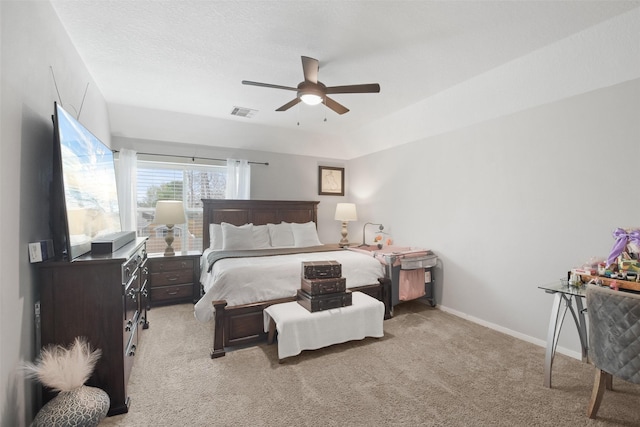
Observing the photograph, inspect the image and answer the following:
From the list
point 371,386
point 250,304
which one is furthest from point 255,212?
point 371,386

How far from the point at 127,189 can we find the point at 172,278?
1.43 meters

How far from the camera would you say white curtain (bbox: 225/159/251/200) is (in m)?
4.73

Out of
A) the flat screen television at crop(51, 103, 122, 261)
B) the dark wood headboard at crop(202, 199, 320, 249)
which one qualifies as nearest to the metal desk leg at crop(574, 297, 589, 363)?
the flat screen television at crop(51, 103, 122, 261)

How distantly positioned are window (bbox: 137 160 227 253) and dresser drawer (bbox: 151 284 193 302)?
2.68 ft

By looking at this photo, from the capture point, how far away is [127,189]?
4109 millimetres

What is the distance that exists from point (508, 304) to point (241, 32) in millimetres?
3618

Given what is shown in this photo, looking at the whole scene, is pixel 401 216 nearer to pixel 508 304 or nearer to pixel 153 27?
pixel 508 304

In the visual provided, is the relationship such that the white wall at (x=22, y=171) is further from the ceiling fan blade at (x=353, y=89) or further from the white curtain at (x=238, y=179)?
the white curtain at (x=238, y=179)

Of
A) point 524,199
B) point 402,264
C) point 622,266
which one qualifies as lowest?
point 402,264

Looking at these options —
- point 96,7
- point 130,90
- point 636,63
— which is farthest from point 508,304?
point 130,90

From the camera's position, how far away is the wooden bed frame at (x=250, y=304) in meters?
2.64

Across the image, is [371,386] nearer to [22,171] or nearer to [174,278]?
[22,171]

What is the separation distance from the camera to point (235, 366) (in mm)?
2428

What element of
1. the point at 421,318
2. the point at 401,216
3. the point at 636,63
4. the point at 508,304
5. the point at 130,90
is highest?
the point at 130,90
